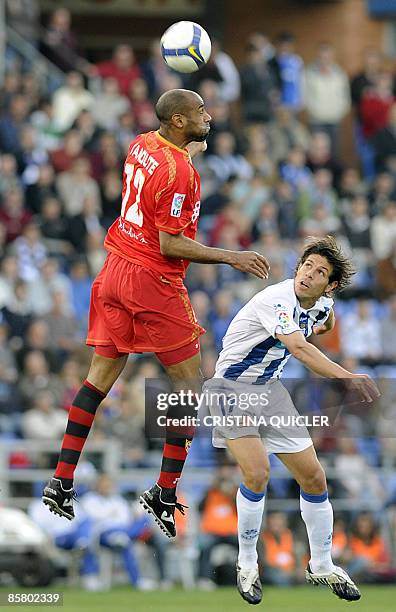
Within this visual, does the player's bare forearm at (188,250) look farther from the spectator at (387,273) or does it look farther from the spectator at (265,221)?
the spectator at (387,273)

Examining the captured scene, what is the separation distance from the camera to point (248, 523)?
34.8 feet

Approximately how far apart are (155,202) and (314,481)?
2183 millimetres

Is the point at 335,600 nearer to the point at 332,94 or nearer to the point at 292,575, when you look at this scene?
the point at 292,575

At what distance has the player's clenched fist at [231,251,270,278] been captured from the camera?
1001 centimetres

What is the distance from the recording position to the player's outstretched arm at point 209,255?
1003cm

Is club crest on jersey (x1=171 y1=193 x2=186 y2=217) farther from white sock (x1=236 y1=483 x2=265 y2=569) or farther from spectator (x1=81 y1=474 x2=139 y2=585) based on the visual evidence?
spectator (x1=81 y1=474 x2=139 y2=585)

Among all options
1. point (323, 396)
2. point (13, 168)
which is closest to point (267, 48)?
point (13, 168)

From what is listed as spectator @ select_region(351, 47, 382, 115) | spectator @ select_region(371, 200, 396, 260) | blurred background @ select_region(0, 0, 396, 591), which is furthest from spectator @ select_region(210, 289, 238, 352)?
spectator @ select_region(351, 47, 382, 115)

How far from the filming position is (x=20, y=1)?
23.0m

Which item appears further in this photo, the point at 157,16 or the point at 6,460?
the point at 157,16

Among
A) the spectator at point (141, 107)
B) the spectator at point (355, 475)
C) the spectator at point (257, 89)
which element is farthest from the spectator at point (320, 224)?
the spectator at point (355, 475)

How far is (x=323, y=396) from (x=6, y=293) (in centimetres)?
671

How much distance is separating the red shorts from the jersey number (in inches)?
11.6

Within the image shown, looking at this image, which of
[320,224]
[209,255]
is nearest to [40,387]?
[320,224]
